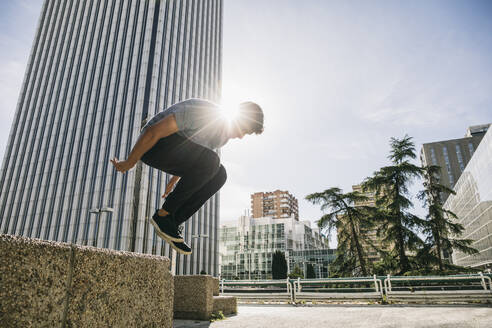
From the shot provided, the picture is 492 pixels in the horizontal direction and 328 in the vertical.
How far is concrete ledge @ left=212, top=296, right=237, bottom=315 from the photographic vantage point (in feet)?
21.4

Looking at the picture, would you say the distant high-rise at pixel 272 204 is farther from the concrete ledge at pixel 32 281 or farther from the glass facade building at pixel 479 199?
the concrete ledge at pixel 32 281

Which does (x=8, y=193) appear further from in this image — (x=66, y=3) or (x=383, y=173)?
(x=383, y=173)

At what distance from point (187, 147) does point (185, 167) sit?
0.19m

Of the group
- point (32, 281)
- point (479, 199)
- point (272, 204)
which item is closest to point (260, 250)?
point (479, 199)

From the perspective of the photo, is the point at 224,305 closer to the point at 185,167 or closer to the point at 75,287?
the point at 185,167

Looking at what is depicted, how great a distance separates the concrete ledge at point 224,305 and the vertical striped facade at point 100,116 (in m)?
29.1

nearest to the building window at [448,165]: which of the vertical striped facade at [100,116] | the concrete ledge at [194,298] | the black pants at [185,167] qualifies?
the vertical striped facade at [100,116]

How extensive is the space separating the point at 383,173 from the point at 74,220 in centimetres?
3749

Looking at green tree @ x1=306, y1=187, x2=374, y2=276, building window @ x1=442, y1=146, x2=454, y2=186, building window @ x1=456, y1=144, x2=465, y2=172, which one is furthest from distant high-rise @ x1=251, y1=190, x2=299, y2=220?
green tree @ x1=306, y1=187, x2=374, y2=276

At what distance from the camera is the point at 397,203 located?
60.2ft

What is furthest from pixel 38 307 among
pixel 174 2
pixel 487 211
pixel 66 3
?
pixel 66 3

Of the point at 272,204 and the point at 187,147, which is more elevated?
the point at 272,204

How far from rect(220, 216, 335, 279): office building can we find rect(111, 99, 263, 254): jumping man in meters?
75.9

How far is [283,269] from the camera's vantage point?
4019 centimetres
